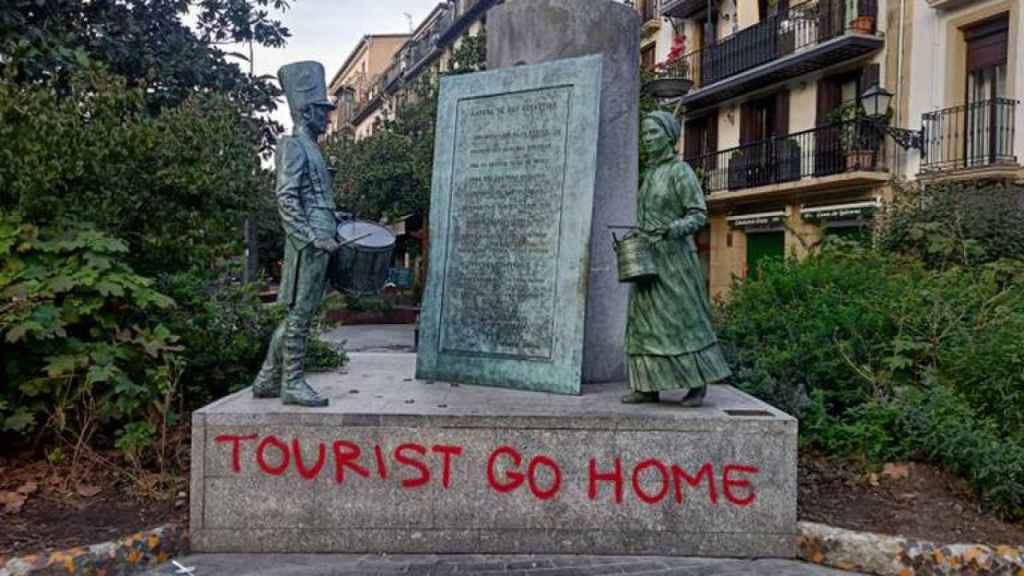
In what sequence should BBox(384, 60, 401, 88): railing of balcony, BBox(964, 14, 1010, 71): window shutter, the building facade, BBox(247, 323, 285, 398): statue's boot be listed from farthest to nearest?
BBox(384, 60, 401, 88): railing of balcony → the building facade → BBox(964, 14, 1010, 71): window shutter → BBox(247, 323, 285, 398): statue's boot

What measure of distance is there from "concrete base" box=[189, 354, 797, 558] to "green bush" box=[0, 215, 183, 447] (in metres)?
1.13

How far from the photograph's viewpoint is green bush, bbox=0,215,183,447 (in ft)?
17.6

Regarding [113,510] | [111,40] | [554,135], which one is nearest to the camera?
[113,510]

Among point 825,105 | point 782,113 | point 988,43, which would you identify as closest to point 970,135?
point 988,43

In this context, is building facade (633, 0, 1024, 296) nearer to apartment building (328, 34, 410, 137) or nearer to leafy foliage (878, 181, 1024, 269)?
leafy foliage (878, 181, 1024, 269)

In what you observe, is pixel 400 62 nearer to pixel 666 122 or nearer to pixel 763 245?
pixel 763 245

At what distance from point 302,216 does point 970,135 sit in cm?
1616

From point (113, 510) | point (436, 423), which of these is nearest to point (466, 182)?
point (436, 423)

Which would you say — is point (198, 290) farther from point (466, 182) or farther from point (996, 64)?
point (996, 64)

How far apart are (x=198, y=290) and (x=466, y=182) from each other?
2671mm

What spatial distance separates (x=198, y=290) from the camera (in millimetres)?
7215

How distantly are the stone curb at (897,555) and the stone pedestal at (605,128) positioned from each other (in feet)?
6.85

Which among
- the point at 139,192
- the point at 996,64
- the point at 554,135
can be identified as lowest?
the point at 139,192

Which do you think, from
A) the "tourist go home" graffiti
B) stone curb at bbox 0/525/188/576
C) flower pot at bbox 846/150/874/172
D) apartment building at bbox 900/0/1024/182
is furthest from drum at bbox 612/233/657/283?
flower pot at bbox 846/150/874/172
